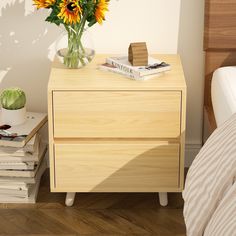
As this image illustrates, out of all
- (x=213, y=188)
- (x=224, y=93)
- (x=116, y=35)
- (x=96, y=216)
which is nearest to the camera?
(x=213, y=188)

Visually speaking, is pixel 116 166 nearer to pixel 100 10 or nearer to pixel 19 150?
pixel 19 150

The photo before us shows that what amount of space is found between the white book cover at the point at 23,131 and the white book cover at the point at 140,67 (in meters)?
0.43

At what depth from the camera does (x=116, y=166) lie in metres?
2.93

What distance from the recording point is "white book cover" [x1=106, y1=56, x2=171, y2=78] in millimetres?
2850

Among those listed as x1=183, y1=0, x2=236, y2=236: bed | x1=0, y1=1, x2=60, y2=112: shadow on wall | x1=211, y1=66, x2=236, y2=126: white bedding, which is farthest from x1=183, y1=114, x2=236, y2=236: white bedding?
x1=0, y1=1, x2=60, y2=112: shadow on wall

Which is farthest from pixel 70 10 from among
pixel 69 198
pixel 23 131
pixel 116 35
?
pixel 69 198

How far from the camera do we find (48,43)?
3.22 m

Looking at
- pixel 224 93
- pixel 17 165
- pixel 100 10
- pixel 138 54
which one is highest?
pixel 100 10

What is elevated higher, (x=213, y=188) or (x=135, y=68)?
(x=135, y=68)

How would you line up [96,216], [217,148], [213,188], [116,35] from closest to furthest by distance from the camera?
[213,188] → [217,148] → [96,216] → [116,35]

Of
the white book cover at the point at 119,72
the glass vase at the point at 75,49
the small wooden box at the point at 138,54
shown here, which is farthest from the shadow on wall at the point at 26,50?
the small wooden box at the point at 138,54

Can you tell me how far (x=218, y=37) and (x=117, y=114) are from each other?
62cm

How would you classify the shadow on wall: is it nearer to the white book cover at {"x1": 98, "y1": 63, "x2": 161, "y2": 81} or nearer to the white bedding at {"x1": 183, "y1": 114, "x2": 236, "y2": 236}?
the white book cover at {"x1": 98, "y1": 63, "x2": 161, "y2": 81}

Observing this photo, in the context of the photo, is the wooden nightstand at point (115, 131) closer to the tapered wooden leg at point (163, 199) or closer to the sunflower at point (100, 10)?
the tapered wooden leg at point (163, 199)
